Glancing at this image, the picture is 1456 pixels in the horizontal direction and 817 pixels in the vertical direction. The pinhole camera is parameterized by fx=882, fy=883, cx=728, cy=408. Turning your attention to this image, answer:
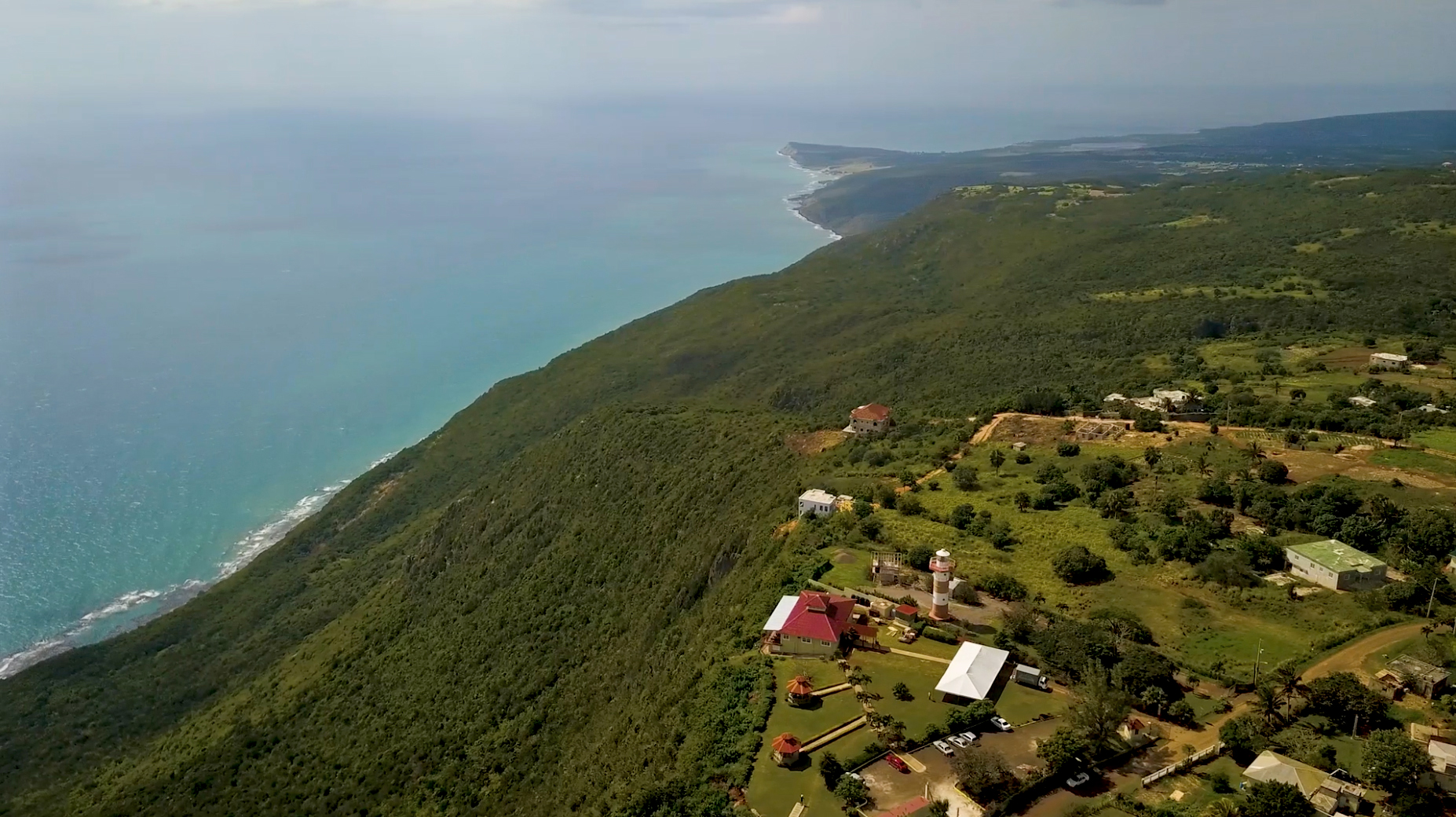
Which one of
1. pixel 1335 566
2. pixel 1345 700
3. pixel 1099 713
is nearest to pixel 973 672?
pixel 1099 713

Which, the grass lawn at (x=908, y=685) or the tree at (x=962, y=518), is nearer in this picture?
the grass lawn at (x=908, y=685)

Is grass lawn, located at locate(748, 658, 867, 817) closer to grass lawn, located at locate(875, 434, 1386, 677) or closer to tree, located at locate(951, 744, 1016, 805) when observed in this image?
tree, located at locate(951, 744, 1016, 805)

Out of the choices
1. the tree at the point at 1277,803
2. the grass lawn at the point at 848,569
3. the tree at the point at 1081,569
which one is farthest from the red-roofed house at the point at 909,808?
the tree at the point at 1081,569

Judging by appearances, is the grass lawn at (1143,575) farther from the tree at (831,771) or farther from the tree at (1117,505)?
the tree at (831,771)

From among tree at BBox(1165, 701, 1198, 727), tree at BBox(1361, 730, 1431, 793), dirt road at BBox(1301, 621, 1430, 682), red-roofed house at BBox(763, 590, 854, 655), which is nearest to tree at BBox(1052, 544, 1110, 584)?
dirt road at BBox(1301, 621, 1430, 682)

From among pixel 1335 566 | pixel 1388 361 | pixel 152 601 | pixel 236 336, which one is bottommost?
pixel 152 601

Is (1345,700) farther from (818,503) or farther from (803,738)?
(818,503)

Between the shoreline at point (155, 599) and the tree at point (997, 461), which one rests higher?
the tree at point (997, 461)
